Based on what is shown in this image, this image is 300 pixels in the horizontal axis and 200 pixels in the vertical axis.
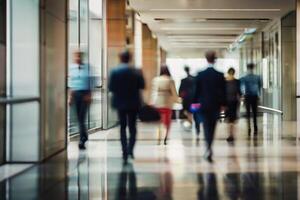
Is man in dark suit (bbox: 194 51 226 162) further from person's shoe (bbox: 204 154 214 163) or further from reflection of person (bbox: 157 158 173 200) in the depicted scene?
reflection of person (bbox: 157 158 173 200)

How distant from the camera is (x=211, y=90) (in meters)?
10.9

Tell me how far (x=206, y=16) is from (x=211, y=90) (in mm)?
14240

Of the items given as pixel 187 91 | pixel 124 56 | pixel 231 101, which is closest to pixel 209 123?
pixel 124 56

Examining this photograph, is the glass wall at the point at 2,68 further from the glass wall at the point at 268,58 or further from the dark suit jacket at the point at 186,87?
the glass wall at the point at 268,58

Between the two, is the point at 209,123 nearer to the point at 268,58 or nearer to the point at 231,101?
the point at 231,101

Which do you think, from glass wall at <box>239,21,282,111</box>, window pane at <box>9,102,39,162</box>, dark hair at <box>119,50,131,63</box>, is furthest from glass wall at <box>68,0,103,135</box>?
glass wall at <box>239,21,282,111</box>

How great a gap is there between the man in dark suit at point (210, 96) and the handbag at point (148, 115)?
110 centimetres

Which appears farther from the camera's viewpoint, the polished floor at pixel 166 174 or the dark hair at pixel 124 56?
the dark hair at pixel 124 56

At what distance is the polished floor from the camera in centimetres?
748

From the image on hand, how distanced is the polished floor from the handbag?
704 mm

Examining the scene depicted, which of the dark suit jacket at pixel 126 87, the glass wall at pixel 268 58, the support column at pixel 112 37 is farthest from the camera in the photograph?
the glass wall at pixel 268 58

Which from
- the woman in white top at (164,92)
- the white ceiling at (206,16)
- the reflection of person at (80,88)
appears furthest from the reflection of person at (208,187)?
the white ceiling at (206,16)

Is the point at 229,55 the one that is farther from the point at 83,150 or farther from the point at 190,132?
the point at 83,150

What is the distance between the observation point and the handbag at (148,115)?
11.4 metres
